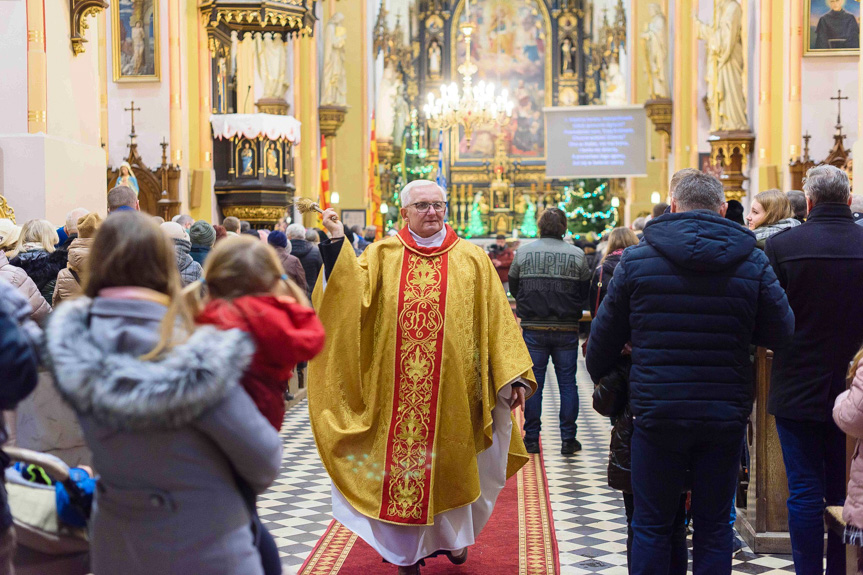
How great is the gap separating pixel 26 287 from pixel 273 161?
9928 millimetres

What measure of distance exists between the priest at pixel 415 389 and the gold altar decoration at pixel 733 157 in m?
10.4

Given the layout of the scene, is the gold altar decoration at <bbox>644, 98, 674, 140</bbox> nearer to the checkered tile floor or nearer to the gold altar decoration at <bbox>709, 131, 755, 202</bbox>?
the gold altar decoration at <bbox>709, 131, 755, 202</bbox>

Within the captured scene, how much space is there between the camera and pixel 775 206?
5324 millimetres

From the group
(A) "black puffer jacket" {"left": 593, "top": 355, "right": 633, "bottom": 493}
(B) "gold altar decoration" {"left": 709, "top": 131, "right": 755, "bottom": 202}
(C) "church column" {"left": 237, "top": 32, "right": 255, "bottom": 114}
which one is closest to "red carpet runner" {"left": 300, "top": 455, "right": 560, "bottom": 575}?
(A) "black puffer jacket" {"left": 593, "top": 355, "right": 633, "bottom": 493}

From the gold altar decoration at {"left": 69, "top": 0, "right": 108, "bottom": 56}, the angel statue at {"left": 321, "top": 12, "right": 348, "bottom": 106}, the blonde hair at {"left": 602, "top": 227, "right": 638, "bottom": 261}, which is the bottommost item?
the blonde hair at {"left": 602, "top": 227, "right": 638, "bottom": 261}

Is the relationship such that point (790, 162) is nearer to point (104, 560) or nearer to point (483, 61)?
point (104, 560)

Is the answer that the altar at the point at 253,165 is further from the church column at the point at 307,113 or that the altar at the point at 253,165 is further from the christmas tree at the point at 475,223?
the christmas tree at the point at 475,223

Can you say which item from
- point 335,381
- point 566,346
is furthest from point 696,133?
point 335,381

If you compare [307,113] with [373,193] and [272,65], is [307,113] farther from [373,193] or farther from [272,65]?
[272,65]

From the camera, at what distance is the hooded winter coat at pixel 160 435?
2359 mm

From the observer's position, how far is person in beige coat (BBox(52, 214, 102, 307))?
585 centimetres

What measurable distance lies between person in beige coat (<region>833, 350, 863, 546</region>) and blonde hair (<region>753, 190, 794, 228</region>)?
1848mm

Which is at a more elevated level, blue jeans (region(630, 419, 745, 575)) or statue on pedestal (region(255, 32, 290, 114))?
statue on pedestal (region(255, 32, 290, 114))

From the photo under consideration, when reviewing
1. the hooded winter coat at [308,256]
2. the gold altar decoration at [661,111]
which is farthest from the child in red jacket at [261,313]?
the gold altar decoration at [661,111]
